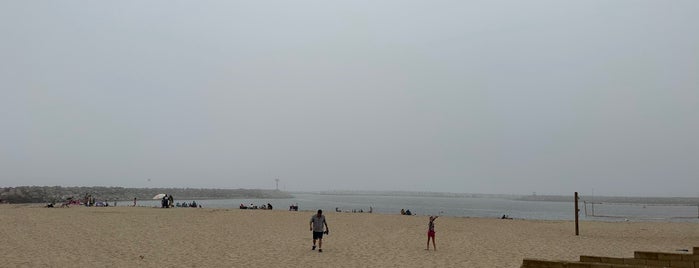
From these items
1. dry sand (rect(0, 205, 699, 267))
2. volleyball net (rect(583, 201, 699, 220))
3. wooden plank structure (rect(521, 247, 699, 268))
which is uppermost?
wooden plank structure (rect(521, 247, 699, 268))

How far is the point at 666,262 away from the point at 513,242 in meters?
10.5

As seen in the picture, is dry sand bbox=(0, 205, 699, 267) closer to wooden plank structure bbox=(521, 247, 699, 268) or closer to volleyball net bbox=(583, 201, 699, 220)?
wooden plank structure bbox=(521, 247, 699, 268)

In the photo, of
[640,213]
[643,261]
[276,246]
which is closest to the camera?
[643,261]

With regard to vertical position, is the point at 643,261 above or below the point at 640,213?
above

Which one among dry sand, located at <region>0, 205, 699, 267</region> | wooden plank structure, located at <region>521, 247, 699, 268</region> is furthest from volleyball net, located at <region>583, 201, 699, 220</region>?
wooden plank structure, located at <region>521, 247, 699, 268</region>

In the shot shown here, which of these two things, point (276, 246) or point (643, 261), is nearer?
point (643, 261)

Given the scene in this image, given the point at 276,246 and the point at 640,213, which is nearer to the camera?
the point at 276,246

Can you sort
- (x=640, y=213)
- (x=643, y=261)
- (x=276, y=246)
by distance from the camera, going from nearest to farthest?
(x=643, y=261)
(x=276, y=246)
(x=640, y=213)

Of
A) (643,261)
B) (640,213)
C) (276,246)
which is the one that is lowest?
(640,213)

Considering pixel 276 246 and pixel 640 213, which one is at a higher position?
pixel 276 246

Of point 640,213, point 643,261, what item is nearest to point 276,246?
point 643,261

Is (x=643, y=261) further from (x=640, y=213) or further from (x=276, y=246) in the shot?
(x=640, y=213)

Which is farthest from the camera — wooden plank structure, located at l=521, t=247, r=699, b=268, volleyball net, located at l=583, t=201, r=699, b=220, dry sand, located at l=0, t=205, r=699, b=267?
volleyball net, located at l=583, t=201, r=699, b=220

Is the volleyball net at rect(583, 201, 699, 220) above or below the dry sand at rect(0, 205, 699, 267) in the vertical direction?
below
